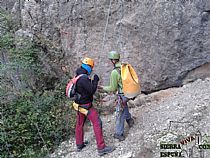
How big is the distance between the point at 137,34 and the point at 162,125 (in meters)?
2.35

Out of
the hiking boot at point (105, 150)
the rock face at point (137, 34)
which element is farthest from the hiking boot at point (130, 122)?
the rock face at point (137, 34)

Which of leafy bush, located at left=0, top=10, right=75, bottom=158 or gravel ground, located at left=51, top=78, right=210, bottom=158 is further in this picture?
leafy bush, located at left=0, top=10, right=75, bottom=158

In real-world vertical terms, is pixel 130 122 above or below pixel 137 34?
below

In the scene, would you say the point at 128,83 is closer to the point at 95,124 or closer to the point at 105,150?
the point at 95,124

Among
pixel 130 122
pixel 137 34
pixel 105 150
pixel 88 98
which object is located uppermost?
pixel 137 34

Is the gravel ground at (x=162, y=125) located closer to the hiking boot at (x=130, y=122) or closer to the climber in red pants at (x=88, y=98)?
the hiking boot at (x=130, y=122)

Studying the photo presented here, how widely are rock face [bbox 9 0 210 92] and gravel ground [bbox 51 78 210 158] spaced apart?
458mm

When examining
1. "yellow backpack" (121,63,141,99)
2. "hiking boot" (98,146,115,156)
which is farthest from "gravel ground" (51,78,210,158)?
"yellow backpack" (121,63,141,99)

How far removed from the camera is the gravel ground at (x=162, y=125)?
5.74 metres

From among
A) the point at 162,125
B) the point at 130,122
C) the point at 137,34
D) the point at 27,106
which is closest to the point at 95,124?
the point at 130,122

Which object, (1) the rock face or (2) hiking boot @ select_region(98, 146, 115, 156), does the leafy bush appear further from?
(2) hiking boot @ select_region(98, 146, 115, 156)

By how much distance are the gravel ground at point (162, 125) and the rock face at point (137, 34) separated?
46 cm

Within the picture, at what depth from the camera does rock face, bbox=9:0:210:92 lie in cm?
712

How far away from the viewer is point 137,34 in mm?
7449
